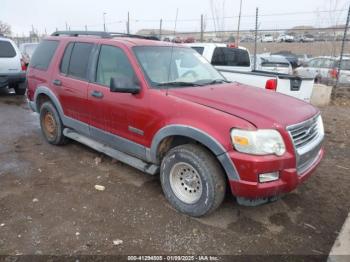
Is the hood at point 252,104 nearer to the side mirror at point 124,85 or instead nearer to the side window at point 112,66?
the side mirror at point 124,85

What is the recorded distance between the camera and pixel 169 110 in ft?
11.8

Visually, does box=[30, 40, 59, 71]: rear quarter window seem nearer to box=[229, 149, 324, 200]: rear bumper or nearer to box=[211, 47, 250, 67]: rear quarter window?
box=[229, 149, 324, 200]: rear bumper

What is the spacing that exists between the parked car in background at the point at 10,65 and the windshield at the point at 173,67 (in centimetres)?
710

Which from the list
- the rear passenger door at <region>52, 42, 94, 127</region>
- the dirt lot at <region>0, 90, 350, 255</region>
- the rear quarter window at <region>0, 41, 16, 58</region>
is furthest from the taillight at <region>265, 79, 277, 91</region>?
the rear quarter window at <region>0, 41, 16, 58</region>

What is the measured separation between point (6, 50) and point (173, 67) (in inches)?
305

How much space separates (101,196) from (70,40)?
8.55 ft

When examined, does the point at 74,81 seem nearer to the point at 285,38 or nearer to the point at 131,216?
the point at 131,216

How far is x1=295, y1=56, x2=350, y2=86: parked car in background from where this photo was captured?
39.3ft

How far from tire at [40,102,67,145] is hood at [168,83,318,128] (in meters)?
2.54

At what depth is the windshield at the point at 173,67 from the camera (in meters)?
4.03

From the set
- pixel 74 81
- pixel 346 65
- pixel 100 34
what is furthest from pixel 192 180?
pixel 346 65

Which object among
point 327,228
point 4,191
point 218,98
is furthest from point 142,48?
point 327,228

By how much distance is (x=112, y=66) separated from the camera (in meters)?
4.38

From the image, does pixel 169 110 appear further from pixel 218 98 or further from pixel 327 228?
pixel 327 228
